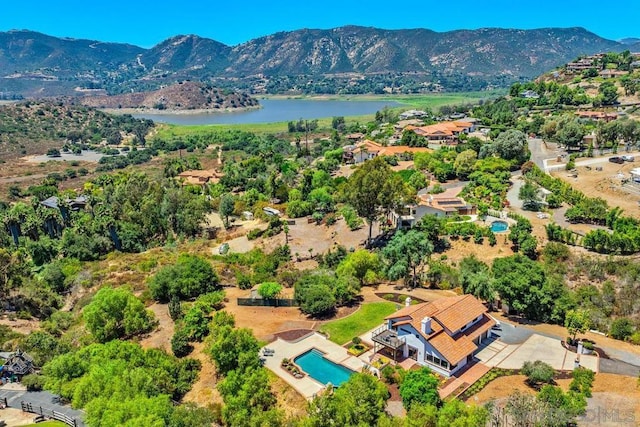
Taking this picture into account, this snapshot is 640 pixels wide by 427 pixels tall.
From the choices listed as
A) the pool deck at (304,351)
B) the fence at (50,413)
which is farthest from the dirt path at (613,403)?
the fence at (50,413)

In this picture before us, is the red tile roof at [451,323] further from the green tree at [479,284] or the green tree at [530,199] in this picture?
the green tree at [530,199]

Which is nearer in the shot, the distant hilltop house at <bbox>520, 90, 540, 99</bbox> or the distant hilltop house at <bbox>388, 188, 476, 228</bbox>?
the distant hilltop house at <bbox>388, 188, 476, 228</bbox>

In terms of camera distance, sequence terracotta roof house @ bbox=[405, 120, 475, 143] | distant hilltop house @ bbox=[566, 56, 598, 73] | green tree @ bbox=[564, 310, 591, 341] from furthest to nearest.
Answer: distant hilltop house @ bbox=[566, 56, 598, 73]
terracotta roof house @ bbox=[405, 120, 475, 143]
green tree @ bbox=[564, 310, 591, 341]

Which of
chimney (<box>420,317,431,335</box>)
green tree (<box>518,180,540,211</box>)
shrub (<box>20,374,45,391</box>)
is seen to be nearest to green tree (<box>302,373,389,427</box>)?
chimney (<box>420,317,431,335</box>)

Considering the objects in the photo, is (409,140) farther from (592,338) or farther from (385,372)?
(385,372)

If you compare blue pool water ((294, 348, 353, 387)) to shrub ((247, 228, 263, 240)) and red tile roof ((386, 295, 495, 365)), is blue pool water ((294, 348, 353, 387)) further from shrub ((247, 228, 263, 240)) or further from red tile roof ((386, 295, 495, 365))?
shrub ((247, 228, 263, 240))

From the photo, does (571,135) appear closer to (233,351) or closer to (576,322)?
(576,322)

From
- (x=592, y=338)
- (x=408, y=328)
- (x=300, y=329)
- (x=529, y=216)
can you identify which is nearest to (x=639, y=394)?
(x=592, y=338)
